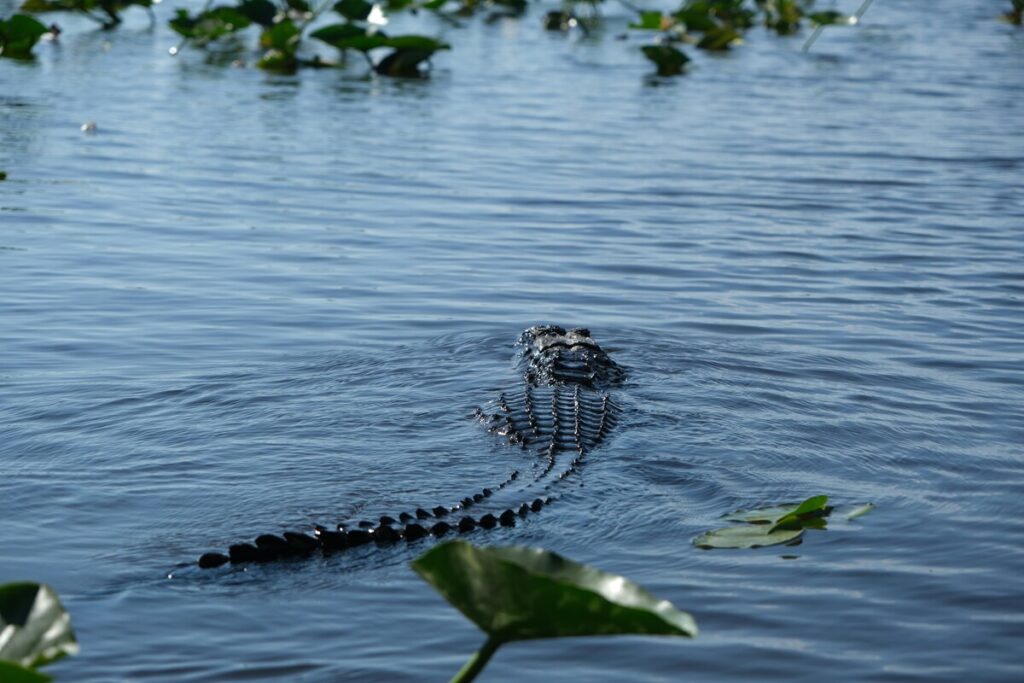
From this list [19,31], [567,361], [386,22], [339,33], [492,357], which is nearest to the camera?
[567,361]

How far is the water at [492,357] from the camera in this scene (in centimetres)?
396

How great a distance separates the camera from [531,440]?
18.0 ft

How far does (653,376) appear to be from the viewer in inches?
259

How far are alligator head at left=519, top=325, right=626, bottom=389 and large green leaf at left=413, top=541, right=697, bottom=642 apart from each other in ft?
13.4

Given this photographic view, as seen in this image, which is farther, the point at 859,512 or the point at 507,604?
the point at 859,512

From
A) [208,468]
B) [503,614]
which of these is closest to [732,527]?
[208,468]

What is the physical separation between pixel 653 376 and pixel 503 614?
4391mm

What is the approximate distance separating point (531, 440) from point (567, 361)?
3.26ft

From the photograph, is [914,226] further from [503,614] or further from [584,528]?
[503,614]

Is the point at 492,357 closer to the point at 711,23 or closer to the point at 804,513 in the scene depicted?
the point at 804,513

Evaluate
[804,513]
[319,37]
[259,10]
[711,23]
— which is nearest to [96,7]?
[259,10]

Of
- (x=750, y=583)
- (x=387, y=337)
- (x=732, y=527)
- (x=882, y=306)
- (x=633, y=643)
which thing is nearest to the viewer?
(x=633, y=643)

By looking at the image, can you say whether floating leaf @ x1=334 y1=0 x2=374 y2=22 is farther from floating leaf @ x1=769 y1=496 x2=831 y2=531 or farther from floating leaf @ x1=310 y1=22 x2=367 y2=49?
floating leaf @ x1=769 y1=496 x2=831 y2=531

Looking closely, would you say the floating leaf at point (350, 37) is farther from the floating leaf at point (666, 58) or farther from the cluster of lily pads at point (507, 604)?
the cluster of lily pads at point (507, 604)
